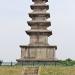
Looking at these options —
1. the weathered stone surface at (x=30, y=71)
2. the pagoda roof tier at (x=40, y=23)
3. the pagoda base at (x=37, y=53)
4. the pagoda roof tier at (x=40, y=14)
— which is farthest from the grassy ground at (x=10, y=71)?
the pagoda roof tier at (x=40, y=14)

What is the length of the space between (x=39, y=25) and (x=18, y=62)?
8133 millimetres

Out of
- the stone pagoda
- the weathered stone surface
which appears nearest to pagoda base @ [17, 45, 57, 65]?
the stone pagoda

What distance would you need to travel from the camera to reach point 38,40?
65.4 m

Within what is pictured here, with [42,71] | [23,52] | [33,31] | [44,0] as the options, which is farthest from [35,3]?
[42,71]

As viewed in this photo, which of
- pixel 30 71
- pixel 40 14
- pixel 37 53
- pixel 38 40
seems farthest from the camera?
pixel 40 14

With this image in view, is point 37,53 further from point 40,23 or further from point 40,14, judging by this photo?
point 40,14

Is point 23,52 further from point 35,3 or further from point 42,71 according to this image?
point 42,71

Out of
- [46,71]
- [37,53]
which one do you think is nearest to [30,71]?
[46,71]

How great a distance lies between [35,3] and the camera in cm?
6738

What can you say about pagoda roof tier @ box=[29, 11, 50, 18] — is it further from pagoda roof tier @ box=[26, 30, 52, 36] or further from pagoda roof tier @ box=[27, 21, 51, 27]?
pagoda roof tier @ box=[26, 30, 52, 36]

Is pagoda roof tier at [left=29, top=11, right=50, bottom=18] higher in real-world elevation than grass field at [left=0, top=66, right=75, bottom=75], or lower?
higher

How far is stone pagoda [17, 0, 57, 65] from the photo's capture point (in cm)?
6394

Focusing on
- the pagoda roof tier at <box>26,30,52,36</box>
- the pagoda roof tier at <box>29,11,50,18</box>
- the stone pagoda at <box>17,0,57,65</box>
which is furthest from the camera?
the pagoda roof tier at <box>29,11,50,18</box>

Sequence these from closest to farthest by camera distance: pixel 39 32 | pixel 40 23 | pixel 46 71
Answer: pixel 46 71, pixel 39 32, pixel 40 23
